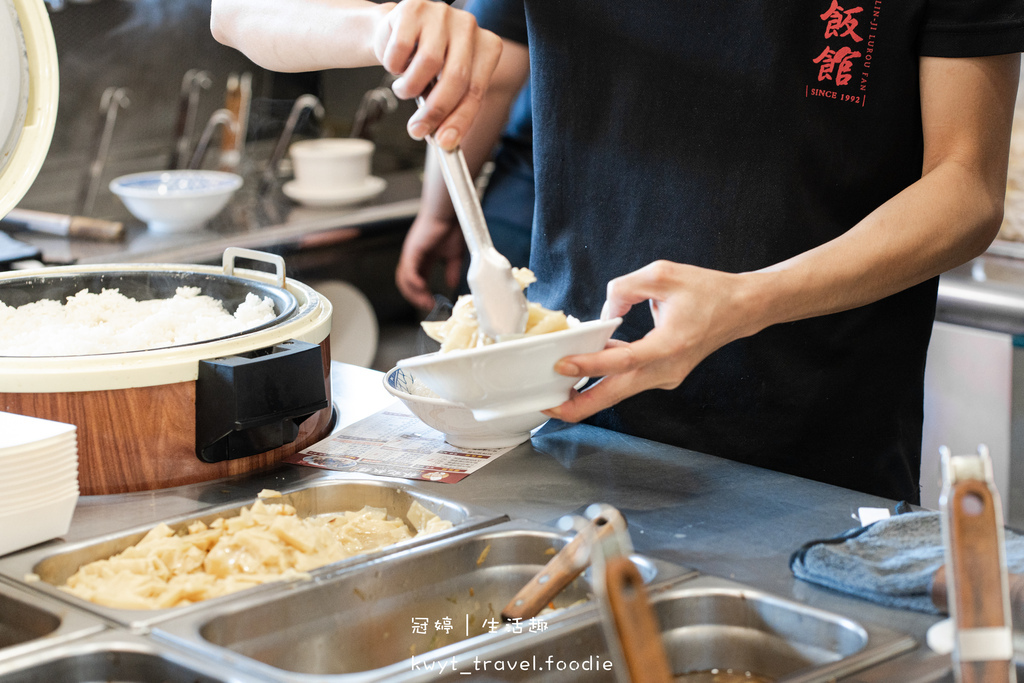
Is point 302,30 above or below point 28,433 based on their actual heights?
above

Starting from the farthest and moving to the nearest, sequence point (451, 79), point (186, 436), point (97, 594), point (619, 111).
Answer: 1. point (619, 111)
2. point (186, 436)
3. point (451, 79)
4. point (97, 594)

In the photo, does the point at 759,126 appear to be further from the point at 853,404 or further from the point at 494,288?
the point at 494,288

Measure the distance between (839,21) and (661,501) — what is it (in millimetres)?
741

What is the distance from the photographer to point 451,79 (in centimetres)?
123

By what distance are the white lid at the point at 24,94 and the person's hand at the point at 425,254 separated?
112cm

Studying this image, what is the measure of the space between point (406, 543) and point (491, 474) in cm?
24

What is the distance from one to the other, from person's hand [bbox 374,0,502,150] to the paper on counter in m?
0.44

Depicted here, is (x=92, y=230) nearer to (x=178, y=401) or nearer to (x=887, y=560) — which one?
(x=178, y=401)

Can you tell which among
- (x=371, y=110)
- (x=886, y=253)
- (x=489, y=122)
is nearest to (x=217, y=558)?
(x=886, y=253)

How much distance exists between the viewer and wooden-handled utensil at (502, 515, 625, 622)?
1.05 meters

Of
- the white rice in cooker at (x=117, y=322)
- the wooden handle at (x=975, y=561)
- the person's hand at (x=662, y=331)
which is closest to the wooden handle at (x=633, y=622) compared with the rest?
the wooden handle at (x=975, y=561)

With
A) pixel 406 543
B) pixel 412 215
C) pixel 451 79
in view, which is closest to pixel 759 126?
pixel 451 79

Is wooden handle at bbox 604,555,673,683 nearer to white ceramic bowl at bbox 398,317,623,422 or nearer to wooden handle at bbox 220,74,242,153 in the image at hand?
white ceramic bowl at bbox 398,317,623,422

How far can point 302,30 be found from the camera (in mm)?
1543
